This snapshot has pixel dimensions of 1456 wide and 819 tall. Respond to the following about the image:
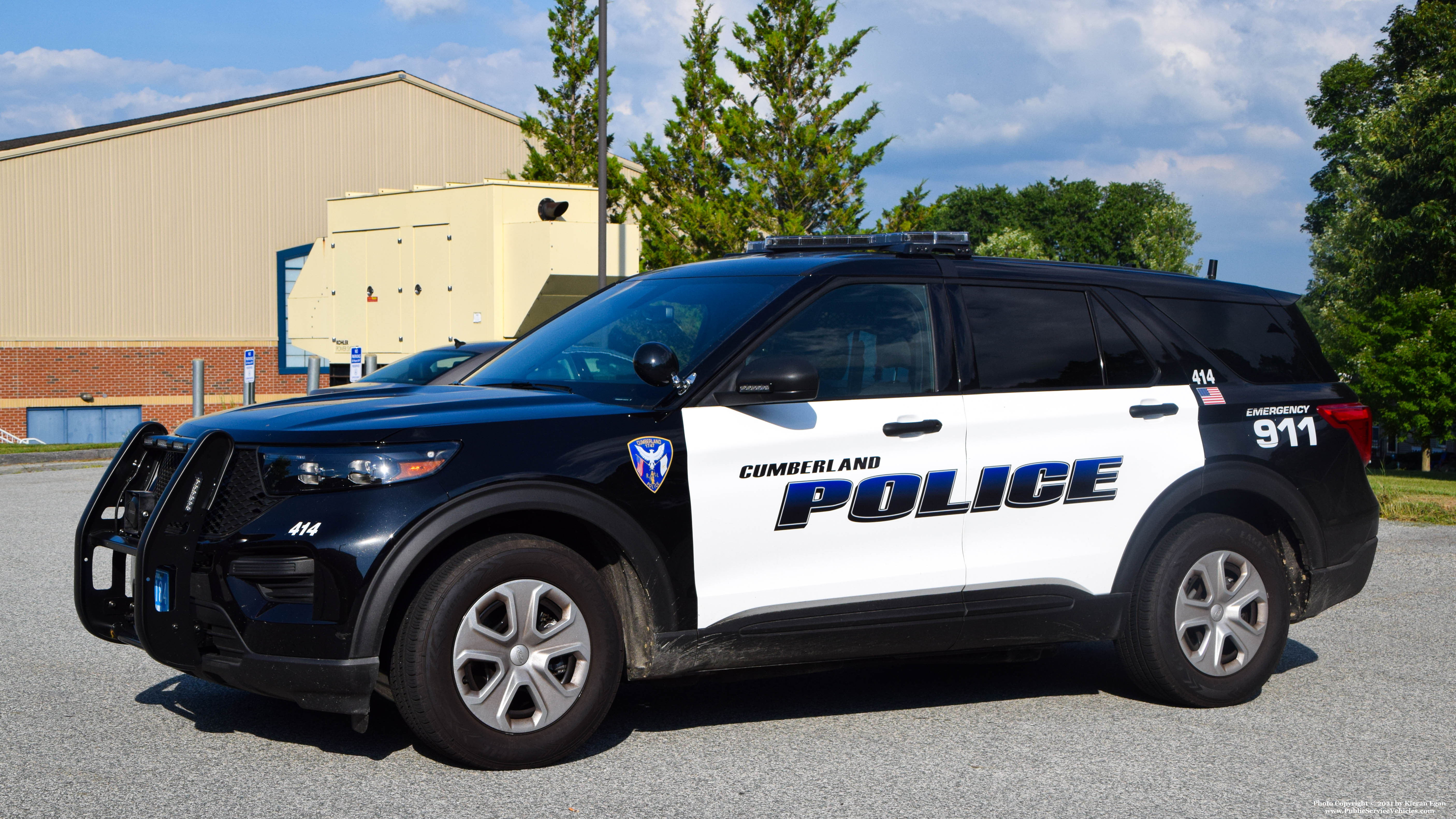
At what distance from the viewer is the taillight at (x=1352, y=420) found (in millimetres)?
6004

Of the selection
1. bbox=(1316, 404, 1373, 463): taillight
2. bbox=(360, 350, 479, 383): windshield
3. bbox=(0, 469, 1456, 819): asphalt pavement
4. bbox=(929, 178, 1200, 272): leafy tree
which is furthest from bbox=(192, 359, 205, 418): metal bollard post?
bbox=(929, 178, 1200, 272): leafy tree

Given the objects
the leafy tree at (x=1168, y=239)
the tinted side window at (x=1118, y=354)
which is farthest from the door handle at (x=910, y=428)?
the leafy tree at (x=1168, y=239)

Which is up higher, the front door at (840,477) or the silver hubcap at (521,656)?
the front door at (840,477)

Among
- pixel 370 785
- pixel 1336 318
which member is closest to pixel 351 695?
pixel 370 785

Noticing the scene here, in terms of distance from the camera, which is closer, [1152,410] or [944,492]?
[944,492]

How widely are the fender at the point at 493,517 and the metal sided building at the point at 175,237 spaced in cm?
3420

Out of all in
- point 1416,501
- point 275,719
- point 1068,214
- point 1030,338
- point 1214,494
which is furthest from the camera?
point 1068,214

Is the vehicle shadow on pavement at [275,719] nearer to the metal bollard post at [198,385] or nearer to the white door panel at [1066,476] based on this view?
the white door panel at [1066,476]

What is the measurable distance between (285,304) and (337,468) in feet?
126

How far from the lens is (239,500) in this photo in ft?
14.1

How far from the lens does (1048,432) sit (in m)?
5.28

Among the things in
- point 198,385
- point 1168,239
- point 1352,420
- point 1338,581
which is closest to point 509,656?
point 1338,581

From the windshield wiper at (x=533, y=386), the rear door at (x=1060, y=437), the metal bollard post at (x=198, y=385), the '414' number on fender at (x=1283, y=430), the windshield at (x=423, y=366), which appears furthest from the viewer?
the metal bollard post at (x=198, y=385)

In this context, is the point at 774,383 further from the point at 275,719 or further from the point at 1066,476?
the point at 275,719
